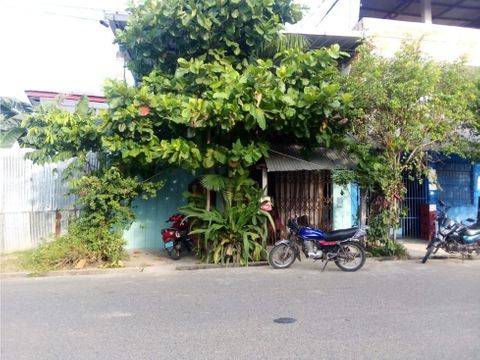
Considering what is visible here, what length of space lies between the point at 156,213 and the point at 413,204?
8.13m

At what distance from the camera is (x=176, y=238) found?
435 inches

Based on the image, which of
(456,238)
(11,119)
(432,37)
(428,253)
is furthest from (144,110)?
(432,37)

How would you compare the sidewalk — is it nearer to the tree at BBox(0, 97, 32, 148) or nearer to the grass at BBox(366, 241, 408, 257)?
the grass at BBox(366, 241, 408, 257)

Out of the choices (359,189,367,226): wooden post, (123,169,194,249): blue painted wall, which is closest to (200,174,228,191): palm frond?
(123,169,194,249): blue painted wall

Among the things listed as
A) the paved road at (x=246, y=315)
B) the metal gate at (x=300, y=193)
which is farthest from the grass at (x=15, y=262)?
the metal gate at (x=300, y=193)

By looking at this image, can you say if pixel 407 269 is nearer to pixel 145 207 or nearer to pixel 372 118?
pixel 372 118

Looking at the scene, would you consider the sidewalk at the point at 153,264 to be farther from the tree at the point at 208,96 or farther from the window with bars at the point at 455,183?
the window with bars at the point at 455,183

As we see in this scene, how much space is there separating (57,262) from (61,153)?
8.05 feet

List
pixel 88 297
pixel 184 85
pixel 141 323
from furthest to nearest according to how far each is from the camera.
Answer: pixel 184 85 → pixel 88 297 → pixel 141 323

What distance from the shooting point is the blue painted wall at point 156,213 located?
41.2 ft

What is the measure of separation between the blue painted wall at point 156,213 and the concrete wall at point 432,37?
726 cm

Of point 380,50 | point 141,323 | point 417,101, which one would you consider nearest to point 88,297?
point 141,323

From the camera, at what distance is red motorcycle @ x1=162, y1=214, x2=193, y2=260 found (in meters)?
11.0

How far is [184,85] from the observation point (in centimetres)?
990
